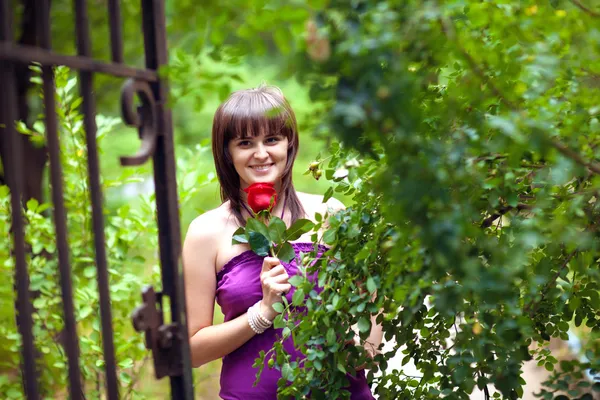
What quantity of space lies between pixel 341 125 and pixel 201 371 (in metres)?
5.47

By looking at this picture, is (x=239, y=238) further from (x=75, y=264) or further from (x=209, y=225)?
(x=75, y=264)

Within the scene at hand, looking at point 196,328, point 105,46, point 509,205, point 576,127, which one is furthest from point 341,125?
point 105,46

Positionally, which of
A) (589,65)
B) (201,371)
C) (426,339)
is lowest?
(201,371)

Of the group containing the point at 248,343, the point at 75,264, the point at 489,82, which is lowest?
the point at 75,264

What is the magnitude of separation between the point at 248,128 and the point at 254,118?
4cm

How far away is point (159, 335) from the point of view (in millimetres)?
1602

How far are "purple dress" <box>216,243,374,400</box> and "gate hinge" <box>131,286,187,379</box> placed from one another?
71 cm

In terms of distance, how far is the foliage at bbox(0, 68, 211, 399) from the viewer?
2.95 meters

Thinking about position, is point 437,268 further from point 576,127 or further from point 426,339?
point 426,339

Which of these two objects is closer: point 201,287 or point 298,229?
point 298,229

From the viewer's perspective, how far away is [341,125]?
1136 millimetres

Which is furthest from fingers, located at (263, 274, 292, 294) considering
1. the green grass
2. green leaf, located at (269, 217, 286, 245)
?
the green grass

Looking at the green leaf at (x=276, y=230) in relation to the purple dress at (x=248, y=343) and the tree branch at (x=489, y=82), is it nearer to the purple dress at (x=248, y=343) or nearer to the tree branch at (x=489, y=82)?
the purple dress at (x=248, y=343)

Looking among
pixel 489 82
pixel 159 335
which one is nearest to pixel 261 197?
pixel 159 335
